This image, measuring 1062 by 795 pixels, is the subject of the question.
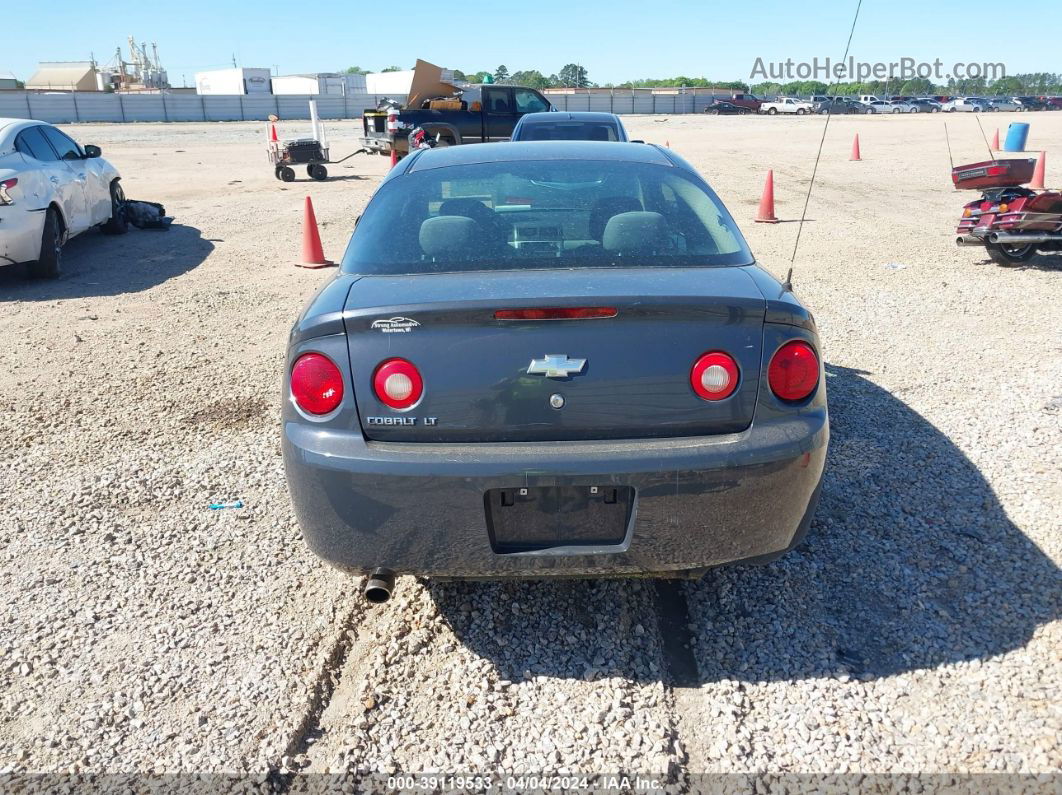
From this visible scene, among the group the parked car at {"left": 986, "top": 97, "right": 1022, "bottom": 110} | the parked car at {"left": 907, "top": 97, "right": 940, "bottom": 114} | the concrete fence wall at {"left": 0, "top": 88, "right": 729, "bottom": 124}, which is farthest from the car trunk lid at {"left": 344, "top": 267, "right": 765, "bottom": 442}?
the parked car at {"left": 907, "top": 97, "right": 940, "bottom": 114}

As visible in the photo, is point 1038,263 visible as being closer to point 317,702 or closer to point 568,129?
point 568,129

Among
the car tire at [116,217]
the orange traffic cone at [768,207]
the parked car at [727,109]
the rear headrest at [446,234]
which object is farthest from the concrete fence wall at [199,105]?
the rear headrest at [446,234]

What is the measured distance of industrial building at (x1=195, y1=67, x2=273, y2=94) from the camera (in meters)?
81.1

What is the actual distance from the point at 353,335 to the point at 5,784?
1.61m

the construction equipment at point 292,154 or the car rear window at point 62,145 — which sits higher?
the car rear window at point 62,145

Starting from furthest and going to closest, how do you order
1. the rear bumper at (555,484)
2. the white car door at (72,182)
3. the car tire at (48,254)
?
the white car door at (72,182)
the car tire at (48,254)
the rear bumper at (555,484)

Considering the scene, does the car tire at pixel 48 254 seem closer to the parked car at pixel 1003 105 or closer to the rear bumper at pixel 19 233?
the rear bumper at pixel 19 233

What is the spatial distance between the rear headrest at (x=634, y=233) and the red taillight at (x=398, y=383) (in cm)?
97

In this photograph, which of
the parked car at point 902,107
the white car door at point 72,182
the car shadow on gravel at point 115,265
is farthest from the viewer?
the parked car at point 902,107

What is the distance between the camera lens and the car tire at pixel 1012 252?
9.16 meters

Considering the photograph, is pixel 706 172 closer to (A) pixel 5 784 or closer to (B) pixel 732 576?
(B) pixel 732 576

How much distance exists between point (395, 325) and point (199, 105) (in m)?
58.9

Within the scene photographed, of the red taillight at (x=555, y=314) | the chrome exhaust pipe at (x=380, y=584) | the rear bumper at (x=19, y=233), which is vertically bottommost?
the chrome exhaust pipe at (x=380, y=584)

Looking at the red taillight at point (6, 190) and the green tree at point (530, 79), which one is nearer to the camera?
the red taillight at point (6, 190)
